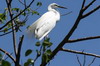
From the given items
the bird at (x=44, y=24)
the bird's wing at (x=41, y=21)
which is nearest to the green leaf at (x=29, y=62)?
the bird at (x=44, y=24)

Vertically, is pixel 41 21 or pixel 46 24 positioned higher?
pixel 41 21

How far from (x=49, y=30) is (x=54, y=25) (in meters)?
0.22

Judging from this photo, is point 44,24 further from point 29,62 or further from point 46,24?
point 29,62

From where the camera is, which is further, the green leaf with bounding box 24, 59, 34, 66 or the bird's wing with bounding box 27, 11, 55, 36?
the bird's wing with bounding box 27, 11, 55, 36

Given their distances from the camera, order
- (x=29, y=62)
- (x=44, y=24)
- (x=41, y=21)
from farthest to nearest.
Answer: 1. (x=44, y=24)
2. (x=41, y=21)
3. (x=29, y=62)

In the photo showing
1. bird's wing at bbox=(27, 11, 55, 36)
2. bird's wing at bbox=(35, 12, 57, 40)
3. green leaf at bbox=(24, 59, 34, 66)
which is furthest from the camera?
bird's wing at bbox=(35, 12, 57, 40)

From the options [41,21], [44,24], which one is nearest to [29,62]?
[41,21]

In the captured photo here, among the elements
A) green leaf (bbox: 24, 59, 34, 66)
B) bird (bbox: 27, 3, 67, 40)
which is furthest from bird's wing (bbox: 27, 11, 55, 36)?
green leaf (bbox: 24, 59, 34, 66)

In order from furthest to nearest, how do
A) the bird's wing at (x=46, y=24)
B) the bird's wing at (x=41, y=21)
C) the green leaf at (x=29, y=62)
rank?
the bird's wing at (x=46, y=24) < the bird's wing at (x=41, y=21) < the green leaf at (x=29, y=62)

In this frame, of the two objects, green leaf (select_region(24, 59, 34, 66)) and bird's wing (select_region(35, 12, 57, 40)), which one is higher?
green leaf (select_region(24, 59, 34, 66))

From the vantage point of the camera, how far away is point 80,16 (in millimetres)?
2135

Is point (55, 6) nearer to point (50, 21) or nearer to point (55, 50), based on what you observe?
point (50, 21)

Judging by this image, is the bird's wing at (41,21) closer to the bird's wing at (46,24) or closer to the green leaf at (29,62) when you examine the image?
the bird's wing at (46,24)

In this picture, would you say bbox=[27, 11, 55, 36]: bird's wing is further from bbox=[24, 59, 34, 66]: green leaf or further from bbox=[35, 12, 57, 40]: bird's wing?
bbox=[24, 59, 34, 66]: green leaf
